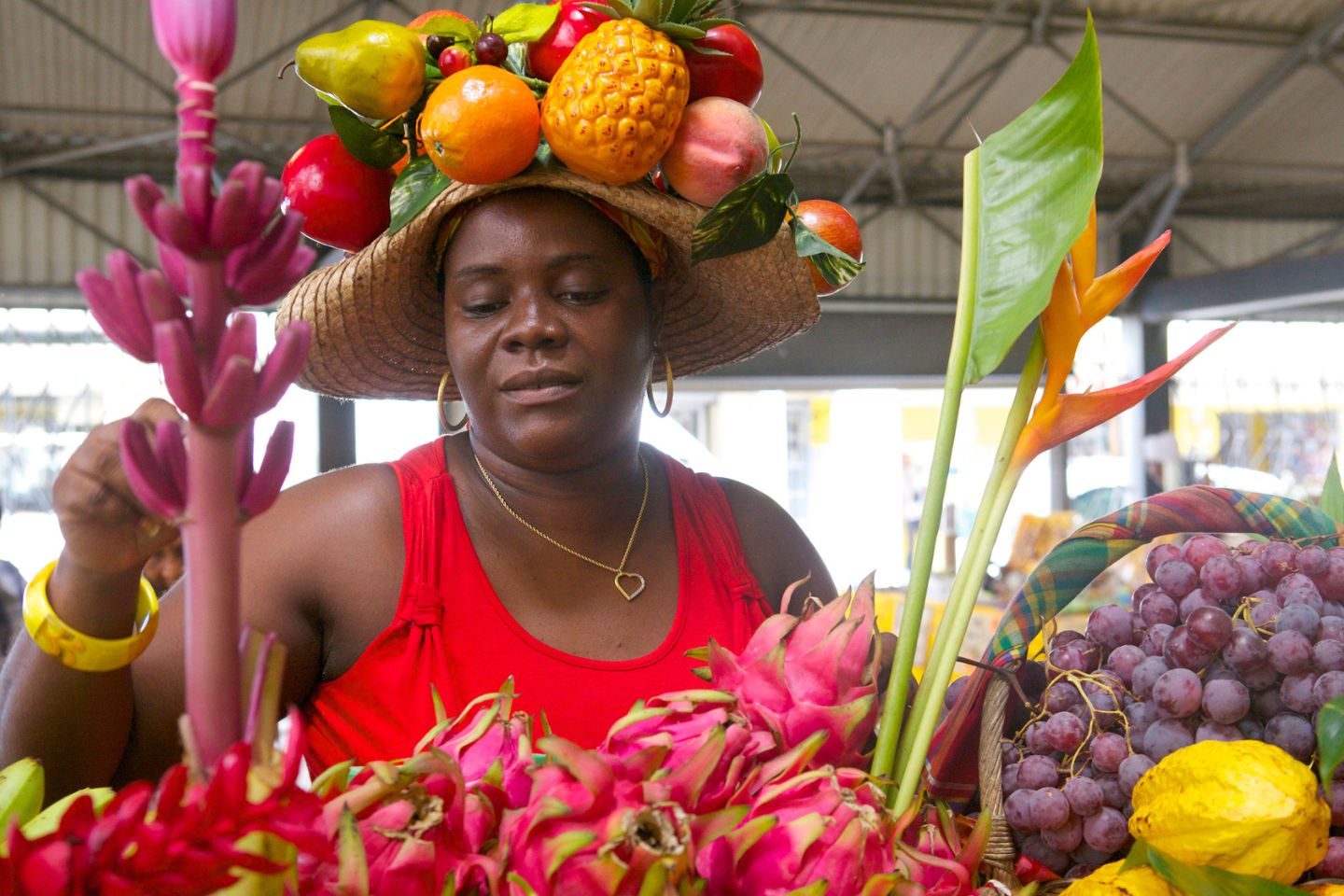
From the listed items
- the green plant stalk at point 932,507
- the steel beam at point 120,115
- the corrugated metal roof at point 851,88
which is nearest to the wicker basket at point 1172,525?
the green plant stalk at point 932,507

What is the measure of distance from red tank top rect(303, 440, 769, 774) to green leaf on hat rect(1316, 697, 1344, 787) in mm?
513

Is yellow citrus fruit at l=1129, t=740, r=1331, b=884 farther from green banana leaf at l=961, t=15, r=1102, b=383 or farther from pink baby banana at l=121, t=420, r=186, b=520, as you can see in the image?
pink baby banana at l=121, t=420, r=186, b=520

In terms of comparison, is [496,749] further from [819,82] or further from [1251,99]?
[1251,99]

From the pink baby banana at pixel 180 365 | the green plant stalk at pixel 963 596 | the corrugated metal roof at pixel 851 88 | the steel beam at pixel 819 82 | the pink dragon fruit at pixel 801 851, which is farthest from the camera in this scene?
the steel beam at pixel 819 82

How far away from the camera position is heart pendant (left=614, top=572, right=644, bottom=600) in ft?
3.74

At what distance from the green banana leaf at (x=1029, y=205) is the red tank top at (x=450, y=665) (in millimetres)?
479

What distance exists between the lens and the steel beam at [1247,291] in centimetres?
578

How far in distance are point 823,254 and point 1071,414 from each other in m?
0.39

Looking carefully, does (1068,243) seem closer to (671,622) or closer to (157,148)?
(671,622)

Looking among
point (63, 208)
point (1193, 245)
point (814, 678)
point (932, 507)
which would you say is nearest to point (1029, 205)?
point (932, 507)

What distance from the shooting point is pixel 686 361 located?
1409mm

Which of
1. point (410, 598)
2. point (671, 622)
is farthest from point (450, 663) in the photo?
point (671, 622)

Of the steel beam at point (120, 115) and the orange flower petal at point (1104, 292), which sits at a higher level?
the steel beam at point (120, 115)

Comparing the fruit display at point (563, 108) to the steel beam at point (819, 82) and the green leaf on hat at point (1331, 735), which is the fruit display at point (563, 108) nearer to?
the green leaf on hat at point (1331, 735)
